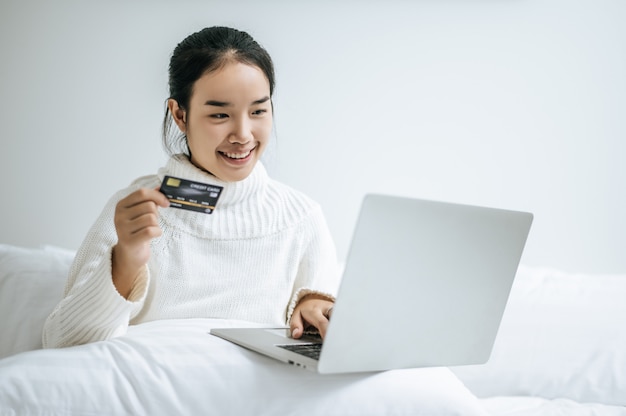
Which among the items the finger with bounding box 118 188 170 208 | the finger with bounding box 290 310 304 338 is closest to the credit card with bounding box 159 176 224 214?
the finger with bounding box 118 188 170 208

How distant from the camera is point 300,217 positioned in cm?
150

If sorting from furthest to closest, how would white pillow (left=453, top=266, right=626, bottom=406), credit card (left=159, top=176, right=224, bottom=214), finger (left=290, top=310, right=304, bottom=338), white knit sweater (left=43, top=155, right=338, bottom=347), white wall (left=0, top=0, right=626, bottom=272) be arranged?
white wall (left=0, top=0, right=626, bottom=272)
white pillow (left=453, top=266, right=626, bottom=406)
white knit sweater (left=43, top=155, right=338, bottom=347)
finger (left=290, top=310, right=304, bottom=338)
credit card (left=159, top=176, right=224, bottom=214)

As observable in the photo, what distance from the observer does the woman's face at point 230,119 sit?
4.46 feet

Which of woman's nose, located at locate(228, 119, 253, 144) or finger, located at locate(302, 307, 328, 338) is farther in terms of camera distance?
woman's nose, located at locate(228, 119, 253, 144)

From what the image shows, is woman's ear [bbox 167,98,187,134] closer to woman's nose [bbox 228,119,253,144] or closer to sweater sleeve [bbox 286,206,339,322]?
woman's nose [bbox 228,119,253,144]

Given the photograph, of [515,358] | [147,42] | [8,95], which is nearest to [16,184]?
[8,95]

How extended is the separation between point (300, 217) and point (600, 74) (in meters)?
1.12

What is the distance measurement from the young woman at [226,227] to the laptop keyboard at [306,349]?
0.44ft

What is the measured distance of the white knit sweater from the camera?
4.43 ft

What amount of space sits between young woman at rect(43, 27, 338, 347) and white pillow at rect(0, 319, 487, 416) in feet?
0.83

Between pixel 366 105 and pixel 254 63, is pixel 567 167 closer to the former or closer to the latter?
pixel 366 105

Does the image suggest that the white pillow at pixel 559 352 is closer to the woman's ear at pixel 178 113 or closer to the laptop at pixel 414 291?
the laptop at pixel 414 291

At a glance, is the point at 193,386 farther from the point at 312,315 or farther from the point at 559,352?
the point at 559,352

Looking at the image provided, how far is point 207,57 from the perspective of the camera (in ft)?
4.56
